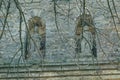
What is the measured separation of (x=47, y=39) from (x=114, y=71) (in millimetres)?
2256

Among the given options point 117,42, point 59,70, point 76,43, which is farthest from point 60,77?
point 117,42

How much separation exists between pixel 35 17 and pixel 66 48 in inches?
70.7

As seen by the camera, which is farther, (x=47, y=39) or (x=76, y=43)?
(x=47, y=39)

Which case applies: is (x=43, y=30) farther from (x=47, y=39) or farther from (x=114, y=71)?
(x=114, y=71)

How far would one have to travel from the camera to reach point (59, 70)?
1202cm

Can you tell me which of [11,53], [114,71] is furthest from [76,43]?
[11,53]

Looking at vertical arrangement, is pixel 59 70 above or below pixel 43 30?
below

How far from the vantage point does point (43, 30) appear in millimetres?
13477

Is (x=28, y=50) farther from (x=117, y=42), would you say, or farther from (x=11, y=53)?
(x=117, y=42)

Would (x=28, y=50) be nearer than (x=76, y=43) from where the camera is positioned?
No

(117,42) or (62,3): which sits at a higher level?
(62,3)

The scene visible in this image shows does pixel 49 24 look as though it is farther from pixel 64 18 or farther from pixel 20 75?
pixel 20 75

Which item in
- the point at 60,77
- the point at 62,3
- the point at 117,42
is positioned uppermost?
the point at 62,3

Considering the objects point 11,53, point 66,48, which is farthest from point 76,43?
point 11,53
